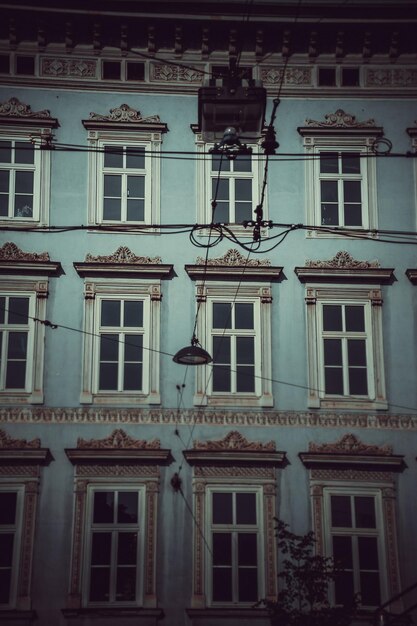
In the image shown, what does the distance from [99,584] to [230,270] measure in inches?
228

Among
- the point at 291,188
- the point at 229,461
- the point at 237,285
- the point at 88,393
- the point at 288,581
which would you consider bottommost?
the point at 288,581

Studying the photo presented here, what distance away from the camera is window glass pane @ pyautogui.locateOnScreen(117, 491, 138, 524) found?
18188 millimetres

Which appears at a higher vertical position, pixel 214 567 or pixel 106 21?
pixel 106 21

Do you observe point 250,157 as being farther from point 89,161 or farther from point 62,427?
point 62,427

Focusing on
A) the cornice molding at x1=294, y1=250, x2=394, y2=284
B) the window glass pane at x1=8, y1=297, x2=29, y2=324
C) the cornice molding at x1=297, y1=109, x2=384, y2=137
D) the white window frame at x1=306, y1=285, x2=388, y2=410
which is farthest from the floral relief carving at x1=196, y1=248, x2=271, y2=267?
the window glass pane at x1=8, y1=297, x2=29, y2=324

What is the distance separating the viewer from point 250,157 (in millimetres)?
20500

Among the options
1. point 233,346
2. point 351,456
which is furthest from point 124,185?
point 351,456

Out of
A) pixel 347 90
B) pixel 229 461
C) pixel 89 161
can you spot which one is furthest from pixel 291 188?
pixel 229 461

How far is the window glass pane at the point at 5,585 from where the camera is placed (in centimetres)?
1762

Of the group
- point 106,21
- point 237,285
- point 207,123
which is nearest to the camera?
point 207,123

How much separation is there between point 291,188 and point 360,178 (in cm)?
132

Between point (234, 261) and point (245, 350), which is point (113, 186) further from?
point (245, 350)

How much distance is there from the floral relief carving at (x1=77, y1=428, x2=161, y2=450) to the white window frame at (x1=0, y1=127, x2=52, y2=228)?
4042 millimetres

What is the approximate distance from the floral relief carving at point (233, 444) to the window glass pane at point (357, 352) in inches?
82.8
